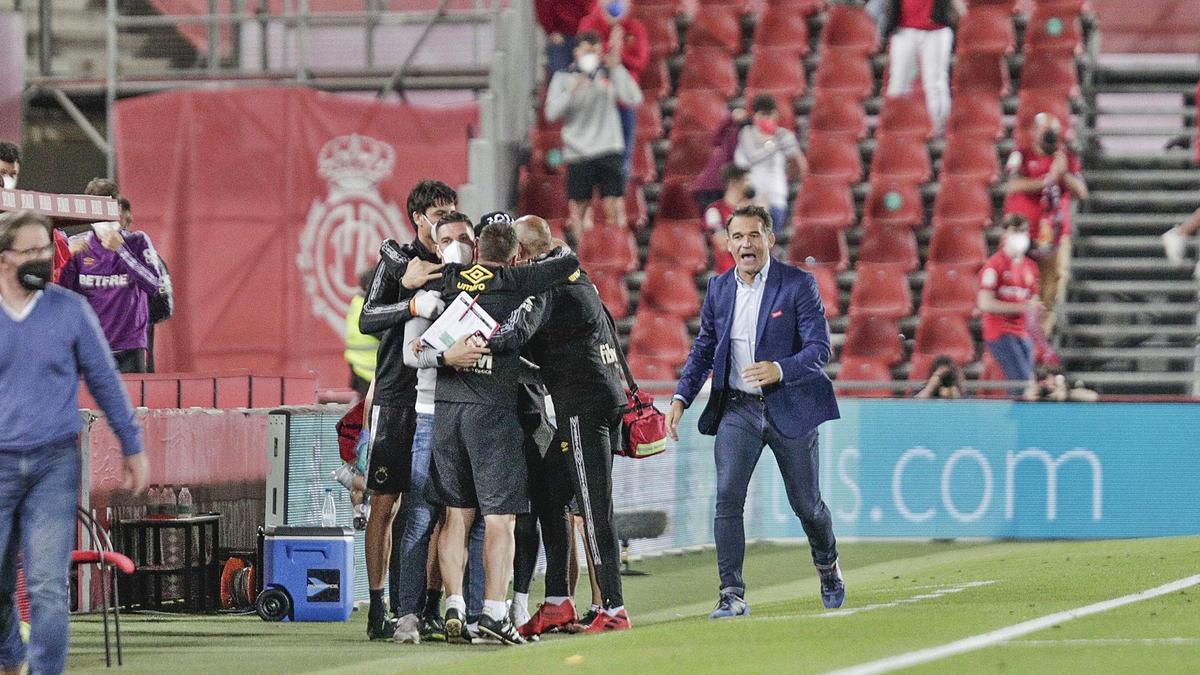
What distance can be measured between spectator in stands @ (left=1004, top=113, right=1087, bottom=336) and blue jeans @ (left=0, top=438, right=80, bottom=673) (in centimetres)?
1317

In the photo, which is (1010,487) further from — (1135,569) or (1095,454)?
(1135,569)

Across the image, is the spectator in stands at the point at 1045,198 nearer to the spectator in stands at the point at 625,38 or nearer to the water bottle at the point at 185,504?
the spectator in stands at the point at 625,38

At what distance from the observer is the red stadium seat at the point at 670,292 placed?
20547 mm

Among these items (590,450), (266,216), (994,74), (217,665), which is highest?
(994,74)

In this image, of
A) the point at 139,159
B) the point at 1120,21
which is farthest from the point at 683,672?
the point at 1120,21

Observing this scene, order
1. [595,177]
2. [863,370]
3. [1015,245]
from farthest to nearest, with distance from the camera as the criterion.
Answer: [595,177]
[863,370]
[1015,245]

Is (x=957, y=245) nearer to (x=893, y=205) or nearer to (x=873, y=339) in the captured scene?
(x=893, y=205)

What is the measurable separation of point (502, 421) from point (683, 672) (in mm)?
2094

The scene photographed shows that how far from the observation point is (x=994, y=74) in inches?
834

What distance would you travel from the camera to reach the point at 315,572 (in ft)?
39.0

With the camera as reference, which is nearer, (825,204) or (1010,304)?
(1010,304)

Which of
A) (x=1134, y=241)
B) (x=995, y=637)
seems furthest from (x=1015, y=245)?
(x=995, y=637)

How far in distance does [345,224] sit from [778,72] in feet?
15.5

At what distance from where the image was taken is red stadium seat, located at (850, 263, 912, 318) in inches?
789
